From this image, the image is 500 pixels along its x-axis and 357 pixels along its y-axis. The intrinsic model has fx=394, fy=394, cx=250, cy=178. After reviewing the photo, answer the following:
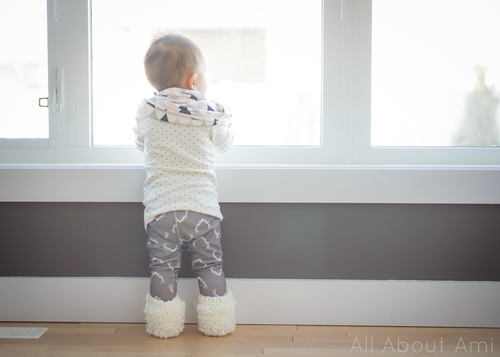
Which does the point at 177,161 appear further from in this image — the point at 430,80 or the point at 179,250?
the point at 430,80

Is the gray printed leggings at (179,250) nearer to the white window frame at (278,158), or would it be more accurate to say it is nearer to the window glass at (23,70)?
the white window frame at (278,158)

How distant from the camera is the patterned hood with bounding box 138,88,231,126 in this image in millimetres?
1264

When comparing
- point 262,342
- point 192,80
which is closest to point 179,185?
point 192,80

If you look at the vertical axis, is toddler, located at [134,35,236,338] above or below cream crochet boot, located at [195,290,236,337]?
above

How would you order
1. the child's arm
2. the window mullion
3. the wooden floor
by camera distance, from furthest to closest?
the window mullion < the child's arm < the wooden floor

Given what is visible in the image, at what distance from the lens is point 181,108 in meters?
1.26

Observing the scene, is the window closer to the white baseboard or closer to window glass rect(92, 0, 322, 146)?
window glass rect(92, 0, 322, 146)

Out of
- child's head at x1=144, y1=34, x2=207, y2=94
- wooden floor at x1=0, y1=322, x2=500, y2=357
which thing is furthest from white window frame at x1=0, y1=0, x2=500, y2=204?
wooden floor at x1=0, y1=322, x2=500, y2=357

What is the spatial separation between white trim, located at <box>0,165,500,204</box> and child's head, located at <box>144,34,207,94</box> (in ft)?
1.07

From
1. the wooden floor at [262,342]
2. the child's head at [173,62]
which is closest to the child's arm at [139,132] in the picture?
the child's head at [173,62]

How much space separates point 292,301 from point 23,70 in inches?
55.5

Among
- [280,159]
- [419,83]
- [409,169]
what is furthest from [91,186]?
[419,83]

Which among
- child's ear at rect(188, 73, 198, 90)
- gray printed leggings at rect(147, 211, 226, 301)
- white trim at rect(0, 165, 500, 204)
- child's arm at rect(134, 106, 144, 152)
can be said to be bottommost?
gray printed leggings at rect(147, 211, 226, 301)

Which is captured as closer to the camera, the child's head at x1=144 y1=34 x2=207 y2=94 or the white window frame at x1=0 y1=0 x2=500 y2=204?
the child's head at x1=144 y1=34 x2=207 y2=94
